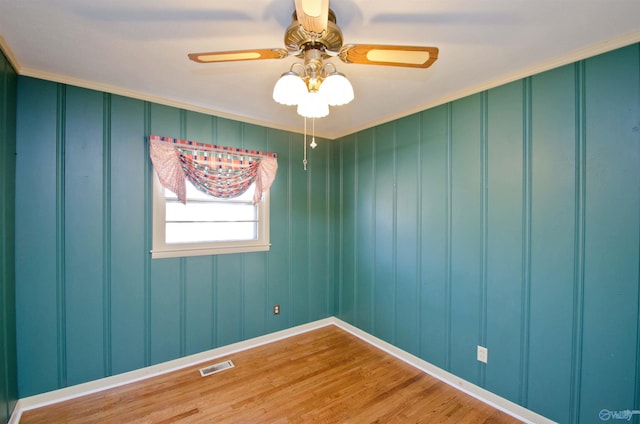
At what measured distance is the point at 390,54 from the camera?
3.89 ft

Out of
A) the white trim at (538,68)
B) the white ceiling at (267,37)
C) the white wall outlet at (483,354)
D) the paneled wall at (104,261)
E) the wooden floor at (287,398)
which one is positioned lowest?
the wooden floor at (287,398)

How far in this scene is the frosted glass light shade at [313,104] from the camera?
4.64ft

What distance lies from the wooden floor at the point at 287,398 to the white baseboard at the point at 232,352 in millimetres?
58

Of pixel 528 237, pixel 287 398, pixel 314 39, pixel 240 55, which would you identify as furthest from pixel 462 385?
pixel 240 55

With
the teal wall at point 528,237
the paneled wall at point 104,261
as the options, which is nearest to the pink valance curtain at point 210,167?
the paneled wall at point 104,261

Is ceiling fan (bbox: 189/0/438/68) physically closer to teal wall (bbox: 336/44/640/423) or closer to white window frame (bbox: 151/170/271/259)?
teal wall (bbox: 336/44/640/423)

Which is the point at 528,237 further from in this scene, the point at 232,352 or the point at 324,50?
the point at 232,352

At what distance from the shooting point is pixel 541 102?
1.94 metres

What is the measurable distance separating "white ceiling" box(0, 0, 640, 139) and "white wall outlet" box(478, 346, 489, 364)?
2.14 meters

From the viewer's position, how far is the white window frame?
99.7 inches

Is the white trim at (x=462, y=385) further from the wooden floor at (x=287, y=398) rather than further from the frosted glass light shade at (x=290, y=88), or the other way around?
the frosted glass light shade at (x=290, y=88)

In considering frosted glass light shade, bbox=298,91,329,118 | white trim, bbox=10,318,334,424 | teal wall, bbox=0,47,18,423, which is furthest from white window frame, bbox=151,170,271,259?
frosted glass light shade, bbox=298,91,329,118

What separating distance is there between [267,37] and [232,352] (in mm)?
2916

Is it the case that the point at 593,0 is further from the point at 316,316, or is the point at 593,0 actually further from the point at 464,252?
→ the point at 316,316
